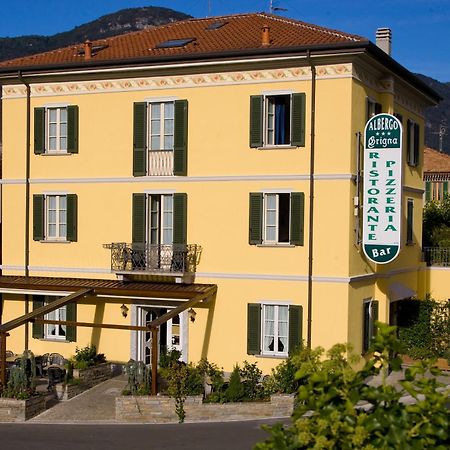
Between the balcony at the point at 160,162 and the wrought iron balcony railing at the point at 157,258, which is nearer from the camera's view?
the wrought iron balcony railing at the point at 157,258

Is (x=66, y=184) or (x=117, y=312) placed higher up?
(x=66, y=184)

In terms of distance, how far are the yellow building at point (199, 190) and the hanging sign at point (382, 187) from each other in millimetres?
341

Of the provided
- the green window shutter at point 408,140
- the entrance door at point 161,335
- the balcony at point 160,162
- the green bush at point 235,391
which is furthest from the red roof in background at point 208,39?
the green bush at point 235,391

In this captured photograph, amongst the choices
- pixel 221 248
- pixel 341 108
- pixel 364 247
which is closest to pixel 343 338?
pixel 364 247

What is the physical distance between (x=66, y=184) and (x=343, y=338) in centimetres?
999

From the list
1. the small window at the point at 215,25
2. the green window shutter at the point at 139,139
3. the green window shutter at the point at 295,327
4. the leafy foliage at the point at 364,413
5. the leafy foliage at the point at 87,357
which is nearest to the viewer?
the leafy foliage at the point at 364,413

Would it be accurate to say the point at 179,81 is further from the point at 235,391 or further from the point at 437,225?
the point at 437,225

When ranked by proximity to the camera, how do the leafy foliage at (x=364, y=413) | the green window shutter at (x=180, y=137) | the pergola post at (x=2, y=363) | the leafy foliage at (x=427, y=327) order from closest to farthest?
the leafy foliage at (x=364, y=413) < the pergola post at (x=2, y=363) < the green window shutter at (x=180, y=137) < the leafy foliage at (x=427, y=327)

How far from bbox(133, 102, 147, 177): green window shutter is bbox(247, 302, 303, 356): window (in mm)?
5340

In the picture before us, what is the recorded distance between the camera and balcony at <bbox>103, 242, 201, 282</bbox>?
22.6 metres

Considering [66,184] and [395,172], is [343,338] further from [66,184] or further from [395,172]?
[66,184]

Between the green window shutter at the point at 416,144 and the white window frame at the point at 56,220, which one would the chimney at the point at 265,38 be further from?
the green window shutter at the point at 416,144

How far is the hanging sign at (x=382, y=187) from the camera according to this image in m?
21.1

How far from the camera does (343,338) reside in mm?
20969
